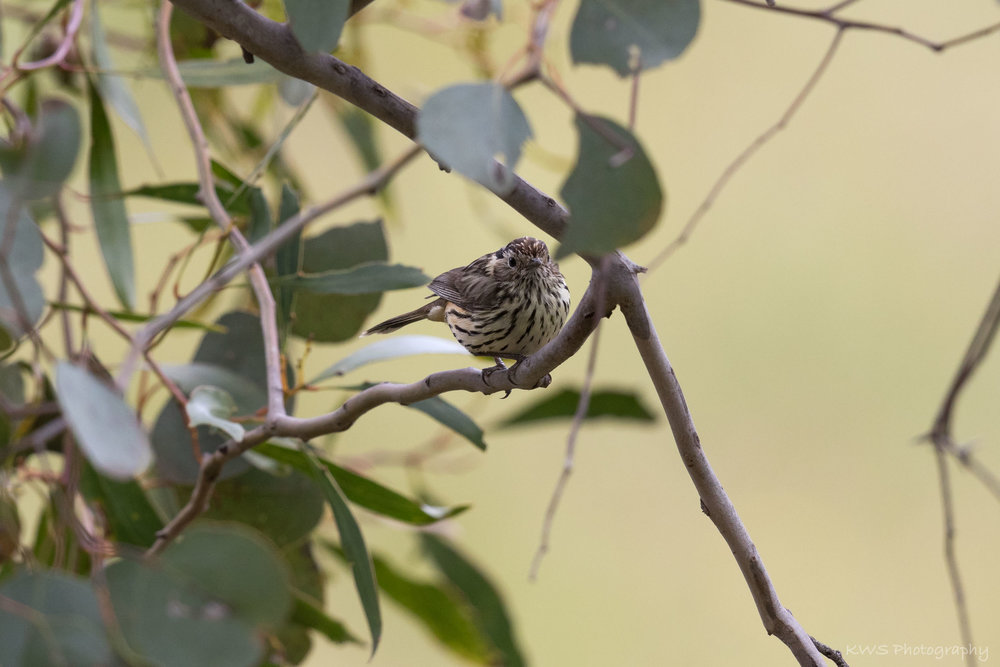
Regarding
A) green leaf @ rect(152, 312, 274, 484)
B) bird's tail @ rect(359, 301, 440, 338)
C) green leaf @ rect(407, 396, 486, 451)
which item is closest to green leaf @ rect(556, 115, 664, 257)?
green leaf @ rect(407, 396, 486, 451)

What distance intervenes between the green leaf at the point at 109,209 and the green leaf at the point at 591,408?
19.2 inches

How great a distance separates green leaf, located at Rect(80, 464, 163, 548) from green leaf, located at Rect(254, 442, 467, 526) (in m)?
0.13

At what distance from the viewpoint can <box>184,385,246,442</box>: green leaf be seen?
70 centimetres

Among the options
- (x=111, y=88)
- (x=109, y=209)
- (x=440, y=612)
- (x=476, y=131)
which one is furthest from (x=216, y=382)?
(x=476, y=131)

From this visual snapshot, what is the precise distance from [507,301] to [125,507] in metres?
0.45

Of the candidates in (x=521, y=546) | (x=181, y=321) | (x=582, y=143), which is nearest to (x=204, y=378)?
(x=181, y=321)

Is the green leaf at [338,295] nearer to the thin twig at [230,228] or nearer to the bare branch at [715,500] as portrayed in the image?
the thin twig at [230,228]

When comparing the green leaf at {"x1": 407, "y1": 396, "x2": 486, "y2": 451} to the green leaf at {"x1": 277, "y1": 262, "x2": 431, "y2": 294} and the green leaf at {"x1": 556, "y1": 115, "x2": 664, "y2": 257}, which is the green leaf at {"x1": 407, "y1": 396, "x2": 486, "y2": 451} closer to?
the green leaf at {"x1": 277, "y1": 262, "x2": 431, "y2": 294}

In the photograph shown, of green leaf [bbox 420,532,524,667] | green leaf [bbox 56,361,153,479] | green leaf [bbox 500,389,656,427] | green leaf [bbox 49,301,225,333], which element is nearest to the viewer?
green leaf [bbox 56,361,153,479]

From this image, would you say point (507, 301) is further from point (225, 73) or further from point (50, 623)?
point (50, 623)

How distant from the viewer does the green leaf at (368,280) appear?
→ 0.83 meters

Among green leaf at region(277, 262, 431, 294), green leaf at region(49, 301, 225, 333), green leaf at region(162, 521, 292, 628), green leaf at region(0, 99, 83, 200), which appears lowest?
green leaf at region(49, 301, 225, 333)

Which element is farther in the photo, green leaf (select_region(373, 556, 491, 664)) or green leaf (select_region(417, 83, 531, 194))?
green leaf (select_region(373, 556, 491, 664))

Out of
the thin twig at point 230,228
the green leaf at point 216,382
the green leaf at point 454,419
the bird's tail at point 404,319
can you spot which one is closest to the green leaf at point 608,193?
→ the thin twig at point 230,228
